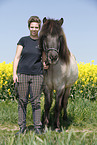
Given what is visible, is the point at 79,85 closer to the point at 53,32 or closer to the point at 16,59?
the point at 16,59

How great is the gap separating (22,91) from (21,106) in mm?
337

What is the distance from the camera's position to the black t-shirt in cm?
346

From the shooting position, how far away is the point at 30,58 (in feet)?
11.3

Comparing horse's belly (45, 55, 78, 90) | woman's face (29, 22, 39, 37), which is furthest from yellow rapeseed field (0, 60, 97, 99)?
woman's face (29, 22, 39, 37)

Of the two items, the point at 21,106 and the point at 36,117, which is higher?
the point at 21,106

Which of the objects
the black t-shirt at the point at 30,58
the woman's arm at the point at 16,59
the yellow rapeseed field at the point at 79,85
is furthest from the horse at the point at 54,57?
the yellow rapeseed field at the point at 79,85

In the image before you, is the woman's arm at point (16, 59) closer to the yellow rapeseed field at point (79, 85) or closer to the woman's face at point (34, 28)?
the woman's face at point (34, 28)

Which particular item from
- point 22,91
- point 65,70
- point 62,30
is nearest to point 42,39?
point 62,30

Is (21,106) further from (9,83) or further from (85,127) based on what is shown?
(9,83)

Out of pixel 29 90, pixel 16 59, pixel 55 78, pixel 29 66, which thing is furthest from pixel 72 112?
pixel 16 59

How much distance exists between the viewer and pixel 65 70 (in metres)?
3.73

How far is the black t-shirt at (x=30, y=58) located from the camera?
3.46 m

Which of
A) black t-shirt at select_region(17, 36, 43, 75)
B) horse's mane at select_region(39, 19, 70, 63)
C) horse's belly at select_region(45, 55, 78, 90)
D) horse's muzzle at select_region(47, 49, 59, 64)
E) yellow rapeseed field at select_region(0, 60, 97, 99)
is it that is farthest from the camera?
yellow rapeseed field at select_region(0, 60, 97, 99)

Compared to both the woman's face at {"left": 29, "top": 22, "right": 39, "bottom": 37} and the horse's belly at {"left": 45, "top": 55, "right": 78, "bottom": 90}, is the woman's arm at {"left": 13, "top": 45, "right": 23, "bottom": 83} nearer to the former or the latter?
the woman's face at {"left": 29, "top": 22, "right": 39, "bottom": 37}
